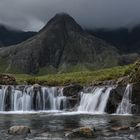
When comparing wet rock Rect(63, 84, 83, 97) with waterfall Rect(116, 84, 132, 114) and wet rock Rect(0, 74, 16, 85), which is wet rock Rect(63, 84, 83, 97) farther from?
wet rock Rect(0, 74, 16, 85)

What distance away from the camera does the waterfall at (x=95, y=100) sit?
93938 millimetres

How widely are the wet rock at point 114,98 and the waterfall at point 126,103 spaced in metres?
1.04

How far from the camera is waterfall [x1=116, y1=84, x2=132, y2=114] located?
87.8 metres

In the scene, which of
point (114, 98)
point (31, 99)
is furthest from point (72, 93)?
point (114, 98)

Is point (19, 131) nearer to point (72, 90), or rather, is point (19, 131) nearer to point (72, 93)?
point (72, 93)

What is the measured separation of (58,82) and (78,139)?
368ft

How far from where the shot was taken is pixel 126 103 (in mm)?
88625

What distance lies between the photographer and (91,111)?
94.6 metres

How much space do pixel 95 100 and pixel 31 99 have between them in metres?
20.0

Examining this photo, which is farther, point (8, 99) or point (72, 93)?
point (8, 99)

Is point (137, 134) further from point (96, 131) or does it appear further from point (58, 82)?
point (58, 82)

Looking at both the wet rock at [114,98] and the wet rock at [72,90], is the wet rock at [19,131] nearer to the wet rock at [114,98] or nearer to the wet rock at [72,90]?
the wet rock at [114,98]

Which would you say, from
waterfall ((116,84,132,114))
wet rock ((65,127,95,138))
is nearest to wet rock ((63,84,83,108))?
waterfall ((116,84,132,114))

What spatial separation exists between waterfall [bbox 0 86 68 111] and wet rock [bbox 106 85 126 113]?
1534 cm
